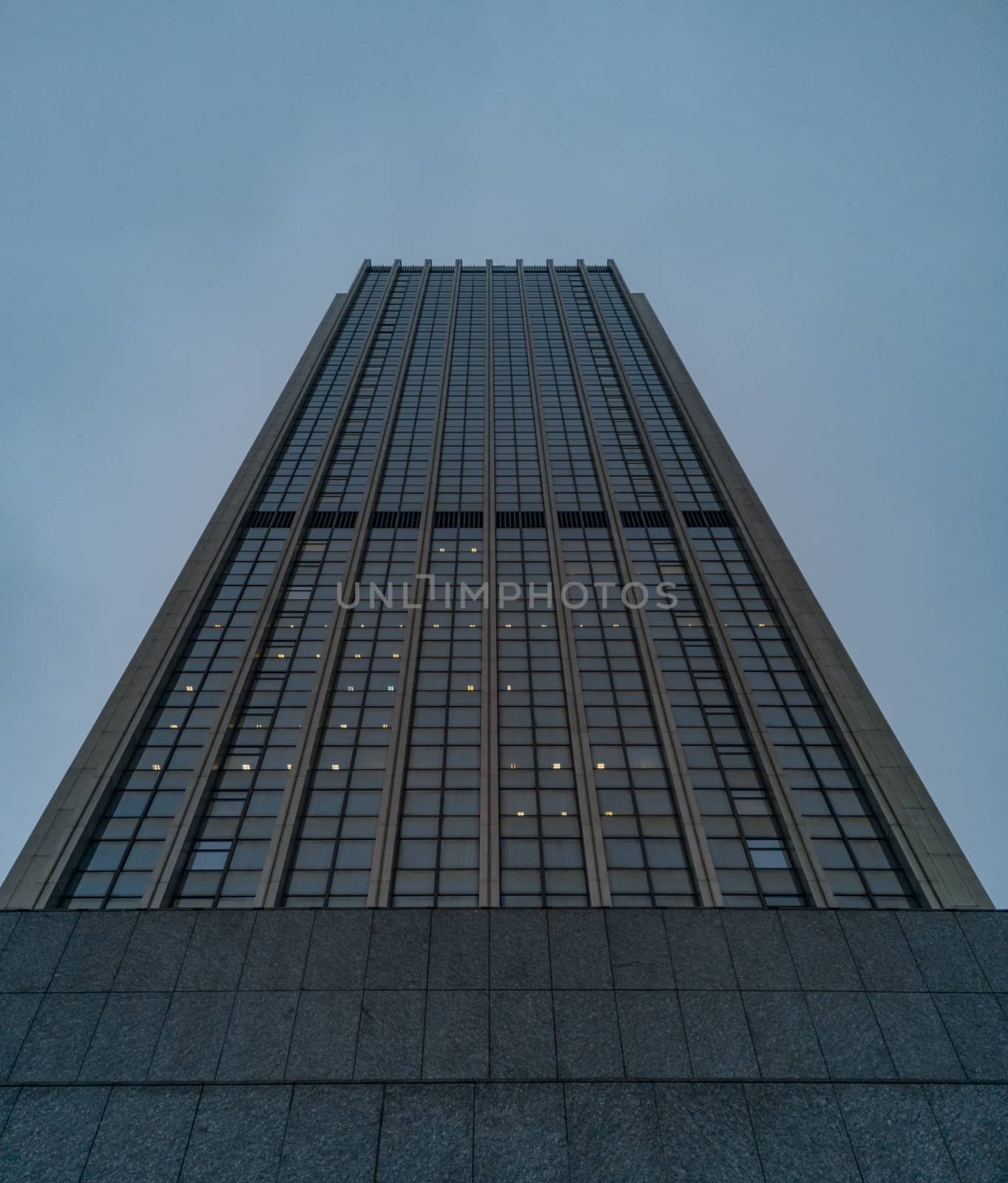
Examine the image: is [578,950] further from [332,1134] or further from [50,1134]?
[50,1134]

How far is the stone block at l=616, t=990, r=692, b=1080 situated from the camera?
17906 millimetres

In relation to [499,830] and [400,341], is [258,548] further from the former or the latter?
[400,341]

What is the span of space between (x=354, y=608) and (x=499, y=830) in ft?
57.6

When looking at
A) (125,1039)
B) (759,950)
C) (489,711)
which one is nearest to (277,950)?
(125,1039)

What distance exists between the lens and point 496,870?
92.0 feet

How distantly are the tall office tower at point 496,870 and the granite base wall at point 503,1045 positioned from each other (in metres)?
0.08

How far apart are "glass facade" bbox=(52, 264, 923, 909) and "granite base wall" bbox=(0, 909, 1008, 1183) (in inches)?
242

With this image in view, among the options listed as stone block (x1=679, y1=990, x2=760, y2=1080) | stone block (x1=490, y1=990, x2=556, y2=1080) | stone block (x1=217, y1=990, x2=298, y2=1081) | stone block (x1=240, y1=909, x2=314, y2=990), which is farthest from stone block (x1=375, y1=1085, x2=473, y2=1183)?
stone block (x1=679, y1=990, x2=760, y2=1080)

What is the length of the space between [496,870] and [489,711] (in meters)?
8.49

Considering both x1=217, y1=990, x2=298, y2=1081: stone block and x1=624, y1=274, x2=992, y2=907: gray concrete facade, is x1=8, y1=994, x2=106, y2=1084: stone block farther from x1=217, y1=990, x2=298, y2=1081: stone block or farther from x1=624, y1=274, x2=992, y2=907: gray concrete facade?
x1=624, y1=274, x2=992, y2=907: gray concrete facade

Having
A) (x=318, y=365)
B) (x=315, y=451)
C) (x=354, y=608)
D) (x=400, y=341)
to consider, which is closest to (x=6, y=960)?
(x=354, y=608)

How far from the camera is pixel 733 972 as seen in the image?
19859 mm

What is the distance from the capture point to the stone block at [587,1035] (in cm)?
1784

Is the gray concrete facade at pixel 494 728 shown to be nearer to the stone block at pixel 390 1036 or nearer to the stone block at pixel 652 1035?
the stone block at pixel 652 1035
